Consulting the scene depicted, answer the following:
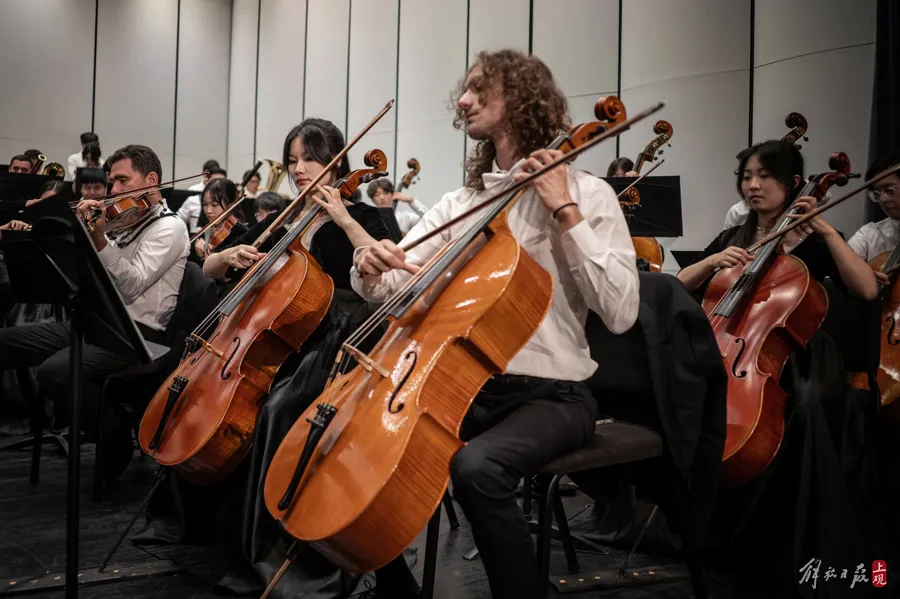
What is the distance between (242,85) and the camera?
950 centimetres

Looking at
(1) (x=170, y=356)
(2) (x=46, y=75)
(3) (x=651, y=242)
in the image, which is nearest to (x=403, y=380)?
(1) (x=170, y=356)

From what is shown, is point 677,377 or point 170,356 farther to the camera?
point 170,356

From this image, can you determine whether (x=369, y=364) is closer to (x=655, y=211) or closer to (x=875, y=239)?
(x=655, y=211)

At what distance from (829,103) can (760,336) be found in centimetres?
271

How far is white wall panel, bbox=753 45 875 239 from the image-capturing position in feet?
12.8

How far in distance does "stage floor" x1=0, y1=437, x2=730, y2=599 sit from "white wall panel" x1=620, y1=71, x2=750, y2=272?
2.57m

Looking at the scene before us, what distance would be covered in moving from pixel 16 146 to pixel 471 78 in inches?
326

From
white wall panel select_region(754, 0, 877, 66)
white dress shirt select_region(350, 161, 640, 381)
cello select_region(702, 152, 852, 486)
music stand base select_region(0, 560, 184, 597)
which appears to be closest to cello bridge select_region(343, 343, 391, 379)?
white dress shirt select_region(350, 161, 640, 381)

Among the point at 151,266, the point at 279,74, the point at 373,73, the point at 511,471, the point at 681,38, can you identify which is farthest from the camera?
the point at 279,74

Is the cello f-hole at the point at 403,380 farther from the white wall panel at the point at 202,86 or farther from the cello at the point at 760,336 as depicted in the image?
the white wall panel at the point at 202,86

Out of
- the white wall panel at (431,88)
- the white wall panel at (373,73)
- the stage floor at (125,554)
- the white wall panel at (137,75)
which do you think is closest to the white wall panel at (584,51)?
the white wall panel at (431,88)

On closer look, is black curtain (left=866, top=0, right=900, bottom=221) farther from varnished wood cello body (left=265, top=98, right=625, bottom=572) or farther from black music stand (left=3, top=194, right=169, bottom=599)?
black music stand (left=3, top=194, right=169, bottom=599)

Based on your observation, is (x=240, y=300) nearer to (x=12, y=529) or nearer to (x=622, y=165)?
(x=12, y=529)

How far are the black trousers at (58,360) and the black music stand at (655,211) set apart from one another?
1.90m
